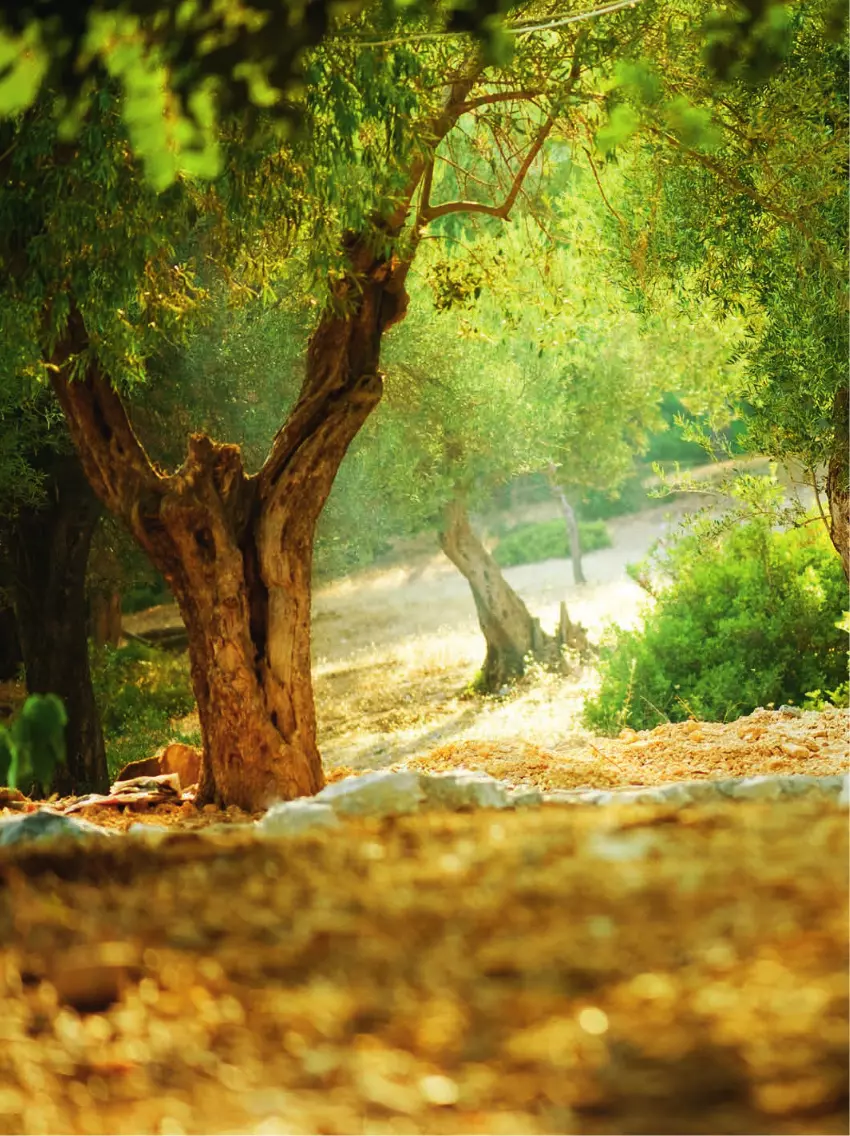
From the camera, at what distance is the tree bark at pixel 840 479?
827 cm

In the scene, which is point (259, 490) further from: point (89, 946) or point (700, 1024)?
point (700, 1024)

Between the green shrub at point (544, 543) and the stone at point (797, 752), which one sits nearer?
the stone at point (797, 752)

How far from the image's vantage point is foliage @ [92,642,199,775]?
1559 centimetres

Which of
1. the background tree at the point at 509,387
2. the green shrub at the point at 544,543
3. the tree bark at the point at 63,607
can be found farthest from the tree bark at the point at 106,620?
the green shrub at the point at 544,543

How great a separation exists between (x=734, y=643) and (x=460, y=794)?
874 cm

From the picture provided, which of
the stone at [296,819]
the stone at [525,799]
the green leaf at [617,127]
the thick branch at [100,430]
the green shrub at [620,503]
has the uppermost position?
the green leaf at [617,127]

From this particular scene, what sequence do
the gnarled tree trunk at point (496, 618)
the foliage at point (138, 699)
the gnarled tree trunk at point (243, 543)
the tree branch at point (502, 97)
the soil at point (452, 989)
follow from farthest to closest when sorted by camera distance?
the gnarled tree trunk at point (496, 618) → the foliage at point (138, 699) → the tree branch at point (502, 97) → the gnarled tree trunk at point (243, 543) → the soil at point (452, 989)

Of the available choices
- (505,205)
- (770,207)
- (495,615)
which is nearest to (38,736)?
(770,207)

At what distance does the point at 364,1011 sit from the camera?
2668 mm

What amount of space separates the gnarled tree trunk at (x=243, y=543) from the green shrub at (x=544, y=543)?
73.5ft

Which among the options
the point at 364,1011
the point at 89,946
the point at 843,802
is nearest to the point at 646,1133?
the point at 364,1011

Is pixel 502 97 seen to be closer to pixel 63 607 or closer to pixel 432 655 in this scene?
pixel 63 607

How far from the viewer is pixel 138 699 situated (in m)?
17.8

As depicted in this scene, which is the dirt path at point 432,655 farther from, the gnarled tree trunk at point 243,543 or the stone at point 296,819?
the stone at point 296,819
